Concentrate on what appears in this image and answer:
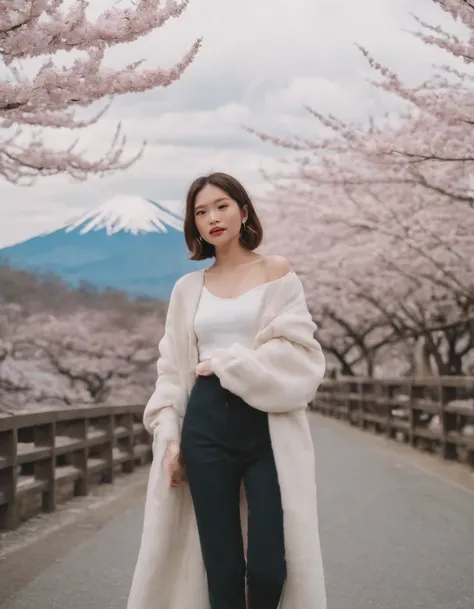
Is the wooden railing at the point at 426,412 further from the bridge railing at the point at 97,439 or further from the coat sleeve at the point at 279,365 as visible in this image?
the coat sleeve at the point at 279,365

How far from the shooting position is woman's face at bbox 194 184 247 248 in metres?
3.28

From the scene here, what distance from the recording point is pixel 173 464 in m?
3.11

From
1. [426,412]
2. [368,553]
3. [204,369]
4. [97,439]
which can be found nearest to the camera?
[204,369]

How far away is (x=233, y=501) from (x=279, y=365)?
1.43 ft

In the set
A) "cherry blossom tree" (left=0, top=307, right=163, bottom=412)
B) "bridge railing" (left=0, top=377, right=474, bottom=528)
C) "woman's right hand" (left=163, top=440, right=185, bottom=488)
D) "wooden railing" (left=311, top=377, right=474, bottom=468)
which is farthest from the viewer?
"cherry blossom tree" (left=0, top=307, right=163, bottom=412)

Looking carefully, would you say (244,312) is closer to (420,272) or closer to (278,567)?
(278,567)

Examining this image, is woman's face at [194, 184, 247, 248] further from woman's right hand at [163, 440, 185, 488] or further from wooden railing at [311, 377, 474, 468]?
wooden railing at [311, 377, 474, 468]

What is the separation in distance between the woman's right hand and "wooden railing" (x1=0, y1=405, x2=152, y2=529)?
13.6 ft

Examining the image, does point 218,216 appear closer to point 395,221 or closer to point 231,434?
point 231,434

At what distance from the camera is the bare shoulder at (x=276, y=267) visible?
3258mm

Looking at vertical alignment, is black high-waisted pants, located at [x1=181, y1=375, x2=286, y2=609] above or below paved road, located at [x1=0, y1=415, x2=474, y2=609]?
above

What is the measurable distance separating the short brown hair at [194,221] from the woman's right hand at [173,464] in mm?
665

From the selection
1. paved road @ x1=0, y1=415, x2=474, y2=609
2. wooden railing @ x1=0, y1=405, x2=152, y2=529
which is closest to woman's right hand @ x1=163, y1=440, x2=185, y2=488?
paved road @ x1=0, y1=415, x2=474, y2=609

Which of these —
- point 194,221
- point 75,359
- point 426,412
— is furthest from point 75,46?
point 75,359
